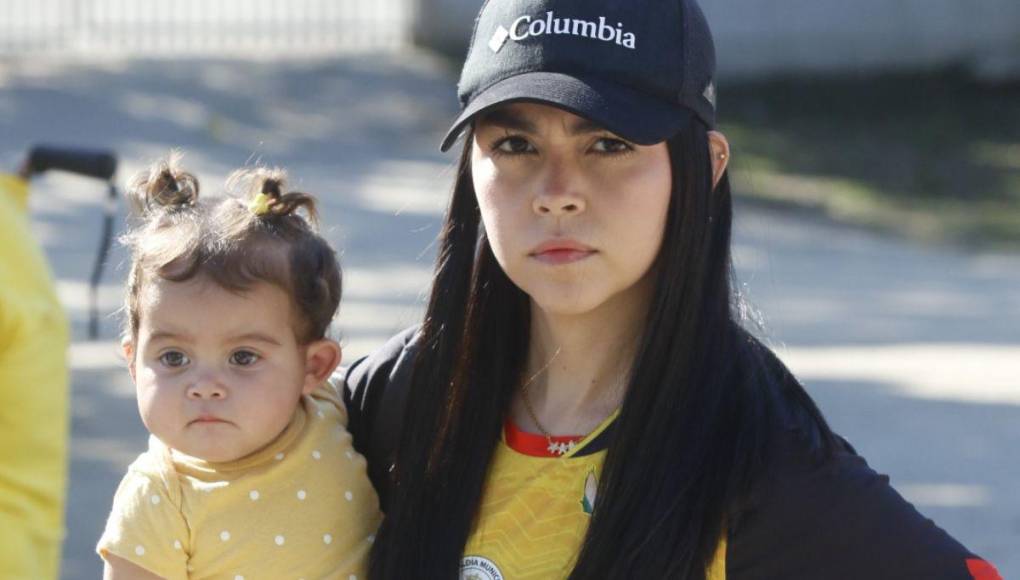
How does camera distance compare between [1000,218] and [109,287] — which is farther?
[1000,218]

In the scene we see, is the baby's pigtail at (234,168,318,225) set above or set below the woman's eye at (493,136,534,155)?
below

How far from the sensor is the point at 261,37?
47.8 ft

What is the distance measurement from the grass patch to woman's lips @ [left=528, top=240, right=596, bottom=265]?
7470mm

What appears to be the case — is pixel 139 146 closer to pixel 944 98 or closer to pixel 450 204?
pixel 944 98

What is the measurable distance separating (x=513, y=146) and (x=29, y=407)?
0.91m

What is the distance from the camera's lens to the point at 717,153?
219cm

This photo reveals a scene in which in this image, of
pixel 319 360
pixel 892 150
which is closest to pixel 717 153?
pixel 319 360

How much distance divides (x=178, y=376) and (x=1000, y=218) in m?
9.10

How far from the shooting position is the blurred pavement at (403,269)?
6.13m

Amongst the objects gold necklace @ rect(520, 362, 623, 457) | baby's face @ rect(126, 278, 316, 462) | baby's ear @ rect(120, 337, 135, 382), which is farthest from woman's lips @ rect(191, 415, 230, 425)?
gold necklace @ rect(520, 362, 623, 457)

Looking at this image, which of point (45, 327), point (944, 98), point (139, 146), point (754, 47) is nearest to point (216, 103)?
point (139, 146)

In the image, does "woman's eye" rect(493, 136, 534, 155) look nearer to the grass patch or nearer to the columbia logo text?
the columbia logo text

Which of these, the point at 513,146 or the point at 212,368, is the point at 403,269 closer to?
the point at 212,368

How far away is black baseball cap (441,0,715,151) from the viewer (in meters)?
2.06
